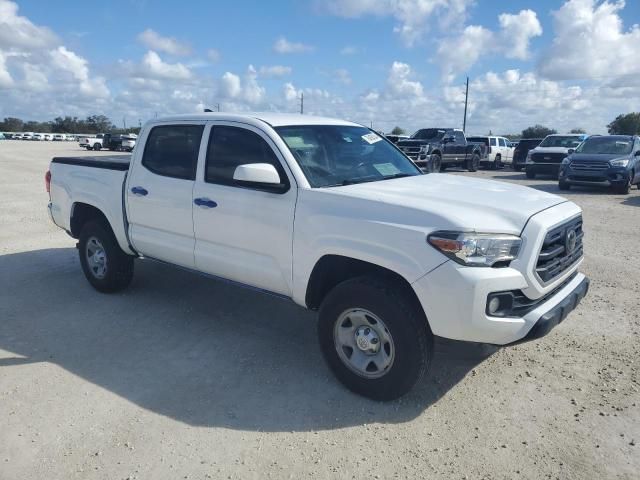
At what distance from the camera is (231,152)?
431cm

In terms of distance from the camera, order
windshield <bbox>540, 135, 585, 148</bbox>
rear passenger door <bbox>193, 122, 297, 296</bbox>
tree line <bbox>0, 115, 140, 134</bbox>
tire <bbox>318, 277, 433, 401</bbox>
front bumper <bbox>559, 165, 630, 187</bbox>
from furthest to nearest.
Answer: tree line <bbox>0, 115, 140, 134</bbox> < windshield <bbox>540, 135, 585, 148</bbox> < front bumper <bbox>559, 165, 630, 187</bbox> < rear passenger door <bbox>193, 122, 297, 296</bbox> < tire <bbox>318, 277, 433, 401</bbox>

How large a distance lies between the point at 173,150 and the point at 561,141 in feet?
65.0

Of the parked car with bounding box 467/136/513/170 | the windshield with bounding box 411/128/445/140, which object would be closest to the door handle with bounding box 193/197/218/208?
the windshield with bounding box 411/128/445/140

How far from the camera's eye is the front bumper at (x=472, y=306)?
117 inches

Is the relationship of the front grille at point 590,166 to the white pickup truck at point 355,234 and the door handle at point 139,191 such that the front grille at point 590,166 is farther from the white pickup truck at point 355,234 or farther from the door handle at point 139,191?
the door handle at point 139,191

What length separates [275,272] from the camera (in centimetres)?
392

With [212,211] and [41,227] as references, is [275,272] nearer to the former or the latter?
[212,211]

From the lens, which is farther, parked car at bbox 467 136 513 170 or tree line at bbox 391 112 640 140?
tree line at bbox 391 112 640 140

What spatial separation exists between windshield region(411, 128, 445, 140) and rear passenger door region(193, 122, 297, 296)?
19696 millimetres

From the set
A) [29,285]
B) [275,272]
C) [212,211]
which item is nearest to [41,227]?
[29,285]

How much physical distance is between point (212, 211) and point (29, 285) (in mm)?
3168

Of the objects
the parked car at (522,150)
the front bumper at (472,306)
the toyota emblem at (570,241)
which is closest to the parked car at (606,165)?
the parked car at (522,150)

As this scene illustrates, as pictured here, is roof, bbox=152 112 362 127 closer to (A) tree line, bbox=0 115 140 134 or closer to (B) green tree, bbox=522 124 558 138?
(B) green tree, bbox=522 124 558 138

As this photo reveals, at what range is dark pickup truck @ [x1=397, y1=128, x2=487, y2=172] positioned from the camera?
69.4 ft
